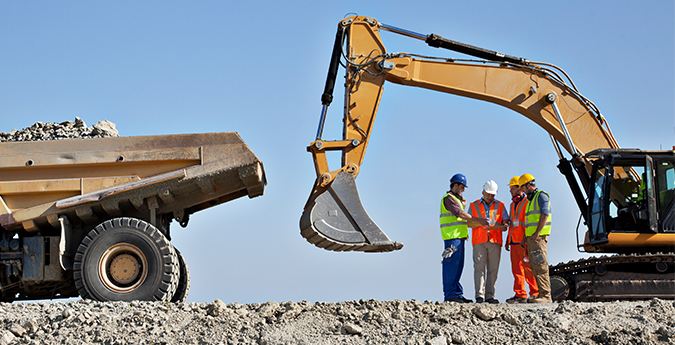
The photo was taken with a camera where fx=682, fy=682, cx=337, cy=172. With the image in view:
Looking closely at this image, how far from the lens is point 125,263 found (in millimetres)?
8609

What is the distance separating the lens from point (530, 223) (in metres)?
8.75

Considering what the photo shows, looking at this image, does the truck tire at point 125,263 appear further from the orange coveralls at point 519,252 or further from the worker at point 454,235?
the orange coveralls at point 519,252

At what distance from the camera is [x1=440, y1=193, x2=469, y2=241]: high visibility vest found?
874 cm

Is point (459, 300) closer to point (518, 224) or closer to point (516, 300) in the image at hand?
point (516, 300)

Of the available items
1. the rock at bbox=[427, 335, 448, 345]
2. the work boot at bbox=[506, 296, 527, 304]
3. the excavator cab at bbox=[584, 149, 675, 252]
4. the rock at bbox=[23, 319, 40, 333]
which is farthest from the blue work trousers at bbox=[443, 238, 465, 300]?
the rock at bbox=[23, 319, 40, 333]

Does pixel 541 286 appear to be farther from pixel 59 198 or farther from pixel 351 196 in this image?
pixel 59 198

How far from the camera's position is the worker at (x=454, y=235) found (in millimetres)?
8617

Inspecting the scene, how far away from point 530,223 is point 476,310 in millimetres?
1920

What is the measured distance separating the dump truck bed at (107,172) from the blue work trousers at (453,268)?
2666 millimetres

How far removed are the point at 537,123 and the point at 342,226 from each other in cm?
353

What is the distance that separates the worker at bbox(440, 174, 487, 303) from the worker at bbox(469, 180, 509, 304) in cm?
17

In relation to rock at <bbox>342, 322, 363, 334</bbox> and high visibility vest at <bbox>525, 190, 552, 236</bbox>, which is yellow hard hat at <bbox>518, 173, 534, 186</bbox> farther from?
rock at <bbox>342, 322, 363, 334</bbox>

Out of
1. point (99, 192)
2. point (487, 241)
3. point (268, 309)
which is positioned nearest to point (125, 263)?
point (99, 192)

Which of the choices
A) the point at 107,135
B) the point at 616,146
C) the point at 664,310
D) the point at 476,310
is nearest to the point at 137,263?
the point at 107,135
